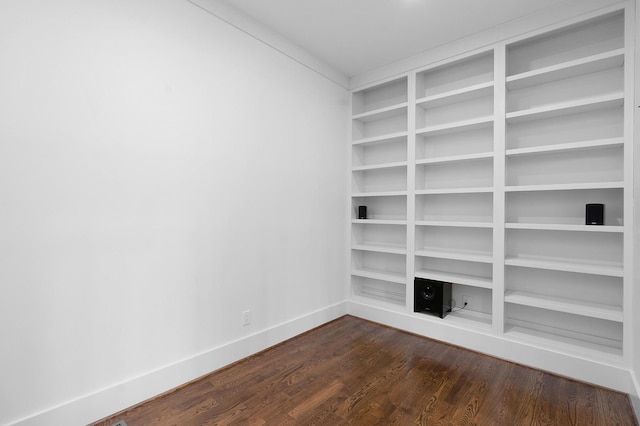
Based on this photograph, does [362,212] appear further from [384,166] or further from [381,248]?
[384,166]

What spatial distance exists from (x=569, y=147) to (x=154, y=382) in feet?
11.1

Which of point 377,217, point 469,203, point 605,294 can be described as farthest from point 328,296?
point 605,294

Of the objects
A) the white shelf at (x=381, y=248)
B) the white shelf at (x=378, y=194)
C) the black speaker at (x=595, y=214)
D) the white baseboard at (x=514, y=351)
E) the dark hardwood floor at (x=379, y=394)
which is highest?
the white shelf at (x=378, y=194)

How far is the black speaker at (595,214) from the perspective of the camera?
2210 millimetres

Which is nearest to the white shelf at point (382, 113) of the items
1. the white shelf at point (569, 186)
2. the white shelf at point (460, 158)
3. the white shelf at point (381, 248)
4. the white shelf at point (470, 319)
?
the white shelf at point (460, 158)

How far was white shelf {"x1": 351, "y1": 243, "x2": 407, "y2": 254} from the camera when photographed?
326cm

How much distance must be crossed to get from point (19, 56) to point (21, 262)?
1.04 meters

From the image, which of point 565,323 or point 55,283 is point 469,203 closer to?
point 565,323

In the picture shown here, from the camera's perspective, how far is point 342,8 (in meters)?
2.42

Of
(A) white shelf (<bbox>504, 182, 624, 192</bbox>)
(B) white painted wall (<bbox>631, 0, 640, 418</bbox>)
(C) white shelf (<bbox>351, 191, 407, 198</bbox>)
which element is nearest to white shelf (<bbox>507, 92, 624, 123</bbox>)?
(B) white painted wall (<bbox>631, 0, 640, 418</bbox>)

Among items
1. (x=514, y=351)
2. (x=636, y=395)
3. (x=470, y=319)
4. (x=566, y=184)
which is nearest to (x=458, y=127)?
(x=566, y=184)

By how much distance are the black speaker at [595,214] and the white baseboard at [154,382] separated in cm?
255

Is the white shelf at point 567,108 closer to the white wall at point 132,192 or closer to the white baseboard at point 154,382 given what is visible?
the white wall at point 132,192

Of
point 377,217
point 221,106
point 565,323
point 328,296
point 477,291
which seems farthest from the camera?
point 377,217
